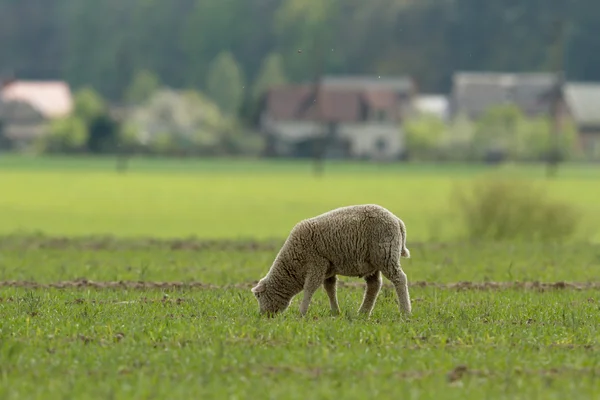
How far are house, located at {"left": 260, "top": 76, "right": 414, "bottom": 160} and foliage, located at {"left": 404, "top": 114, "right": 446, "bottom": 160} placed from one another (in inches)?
75.9

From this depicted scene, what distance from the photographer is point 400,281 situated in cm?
1413

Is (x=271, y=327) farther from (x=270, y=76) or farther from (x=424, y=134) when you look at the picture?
(x=270, y=76)

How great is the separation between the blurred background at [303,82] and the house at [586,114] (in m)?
0.16

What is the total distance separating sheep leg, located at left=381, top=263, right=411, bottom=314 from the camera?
14.0 meters

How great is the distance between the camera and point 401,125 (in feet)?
434

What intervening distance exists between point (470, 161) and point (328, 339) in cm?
10391

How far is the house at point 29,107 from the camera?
15038cm

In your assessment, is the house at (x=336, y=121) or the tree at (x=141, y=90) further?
the tree at (x=141, y=90)

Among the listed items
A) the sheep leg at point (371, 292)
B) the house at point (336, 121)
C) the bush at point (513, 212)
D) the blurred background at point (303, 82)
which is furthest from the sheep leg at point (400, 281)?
the house at point (336, 121)

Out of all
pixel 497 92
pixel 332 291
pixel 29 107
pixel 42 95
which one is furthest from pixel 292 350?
pixel 42 95

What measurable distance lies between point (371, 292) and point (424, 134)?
367 feet

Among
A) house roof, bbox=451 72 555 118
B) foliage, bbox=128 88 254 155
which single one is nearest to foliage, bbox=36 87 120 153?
foliage, bbox=128 88 254 155

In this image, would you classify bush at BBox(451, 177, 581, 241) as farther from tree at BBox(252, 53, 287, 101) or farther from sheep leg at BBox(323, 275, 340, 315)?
tree at BBox(252, 53, 287, 101)

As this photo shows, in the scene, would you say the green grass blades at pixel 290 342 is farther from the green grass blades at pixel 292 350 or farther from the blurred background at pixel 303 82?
the blurred background at pixel 303 82
